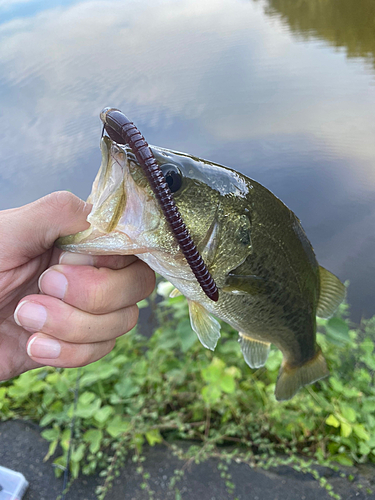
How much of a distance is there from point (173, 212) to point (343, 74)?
9.18 metres

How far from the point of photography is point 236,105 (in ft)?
24.3

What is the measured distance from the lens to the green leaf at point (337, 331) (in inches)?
87.7

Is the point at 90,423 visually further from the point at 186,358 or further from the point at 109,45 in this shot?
the point at 109,45

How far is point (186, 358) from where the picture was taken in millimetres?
2648

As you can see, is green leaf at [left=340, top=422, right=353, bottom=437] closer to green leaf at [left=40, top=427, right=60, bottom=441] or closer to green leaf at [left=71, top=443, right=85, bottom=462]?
green leaf at [left=71, top=443, right=85, bottom=462]

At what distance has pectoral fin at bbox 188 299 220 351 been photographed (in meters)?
1.29

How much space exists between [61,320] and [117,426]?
1250mm

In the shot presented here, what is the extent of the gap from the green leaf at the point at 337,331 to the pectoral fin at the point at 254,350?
32.1 inches

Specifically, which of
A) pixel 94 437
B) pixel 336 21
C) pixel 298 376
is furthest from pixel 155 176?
pixel 336 21

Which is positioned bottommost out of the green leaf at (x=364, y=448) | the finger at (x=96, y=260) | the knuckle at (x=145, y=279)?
the green leaf at (x=364, y=448)

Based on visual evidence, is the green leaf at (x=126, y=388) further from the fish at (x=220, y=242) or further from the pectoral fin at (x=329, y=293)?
the pectoral fin at (x=329, y=293)

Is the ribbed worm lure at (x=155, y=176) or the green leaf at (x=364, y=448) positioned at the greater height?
the ribbed worm lure at (x=155, y=176)

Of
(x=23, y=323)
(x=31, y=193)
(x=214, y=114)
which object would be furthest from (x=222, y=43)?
(x=23, y=323)

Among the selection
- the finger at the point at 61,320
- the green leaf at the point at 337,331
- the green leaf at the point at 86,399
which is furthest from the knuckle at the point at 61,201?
the green leaf at the point at 337,331
